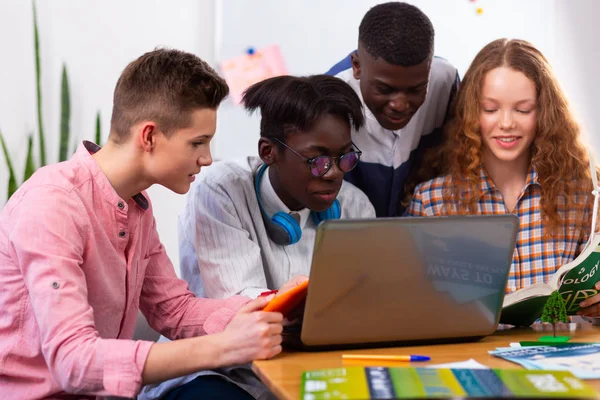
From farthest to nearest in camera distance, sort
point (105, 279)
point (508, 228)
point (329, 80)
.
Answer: point (329, 80), point (105, 279), point (508, 228)

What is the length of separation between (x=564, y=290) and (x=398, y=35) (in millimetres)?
898

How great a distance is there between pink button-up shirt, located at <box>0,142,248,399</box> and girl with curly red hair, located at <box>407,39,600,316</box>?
976 mm

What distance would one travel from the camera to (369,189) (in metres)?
2.53

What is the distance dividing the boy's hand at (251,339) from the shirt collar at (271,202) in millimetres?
715

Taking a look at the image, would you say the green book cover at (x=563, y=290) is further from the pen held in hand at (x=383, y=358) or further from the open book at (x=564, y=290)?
the pen held in hand at (x=383, y=358)

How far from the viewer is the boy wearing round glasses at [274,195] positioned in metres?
1.95

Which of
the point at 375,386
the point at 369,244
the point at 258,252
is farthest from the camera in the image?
the point at 258,252

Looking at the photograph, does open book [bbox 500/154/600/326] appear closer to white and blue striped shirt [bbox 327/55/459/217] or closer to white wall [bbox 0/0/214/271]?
white and blue striped shirt [bbox 327/55/459/217]

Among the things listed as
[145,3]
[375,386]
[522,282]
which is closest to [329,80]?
[522,282]

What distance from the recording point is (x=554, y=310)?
1.63 meters

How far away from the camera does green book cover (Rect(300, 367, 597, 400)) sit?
1041 mm

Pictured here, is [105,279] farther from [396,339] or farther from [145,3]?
[145,3]

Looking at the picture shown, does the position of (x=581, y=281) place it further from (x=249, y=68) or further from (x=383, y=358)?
(x=249, y=68)

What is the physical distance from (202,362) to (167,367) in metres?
0.06
